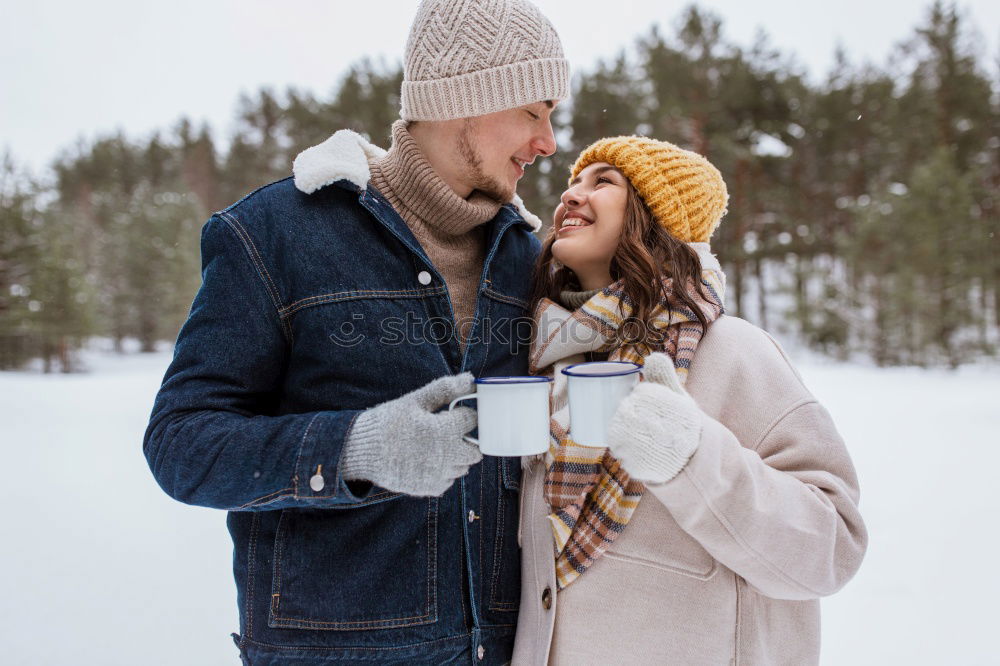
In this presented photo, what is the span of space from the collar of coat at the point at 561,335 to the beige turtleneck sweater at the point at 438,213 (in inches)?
8.6

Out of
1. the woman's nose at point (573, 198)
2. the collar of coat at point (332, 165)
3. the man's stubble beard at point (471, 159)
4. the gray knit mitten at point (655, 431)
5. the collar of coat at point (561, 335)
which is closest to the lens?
the gray knit mitten at point (655, 431)

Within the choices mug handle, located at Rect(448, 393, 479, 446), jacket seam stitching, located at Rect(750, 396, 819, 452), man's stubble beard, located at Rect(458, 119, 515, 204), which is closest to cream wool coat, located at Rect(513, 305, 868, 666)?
jacket seam stitching, located at Rect(750, 396, 819, 452)

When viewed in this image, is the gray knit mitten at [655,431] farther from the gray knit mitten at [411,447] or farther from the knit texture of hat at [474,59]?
the knit texture of hat at [474,59]

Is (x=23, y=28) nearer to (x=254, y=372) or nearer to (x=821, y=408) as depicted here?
(x=254, y=372)

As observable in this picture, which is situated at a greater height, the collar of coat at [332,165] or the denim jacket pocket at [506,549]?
the collar of coat at [332,165]

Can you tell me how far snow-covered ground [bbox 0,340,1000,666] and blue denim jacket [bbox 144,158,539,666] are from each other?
2.64 m

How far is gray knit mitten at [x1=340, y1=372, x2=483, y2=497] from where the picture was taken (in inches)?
49.3

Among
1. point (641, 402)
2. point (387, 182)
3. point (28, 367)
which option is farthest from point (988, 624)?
point (28, 367)

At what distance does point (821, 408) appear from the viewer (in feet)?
4.97

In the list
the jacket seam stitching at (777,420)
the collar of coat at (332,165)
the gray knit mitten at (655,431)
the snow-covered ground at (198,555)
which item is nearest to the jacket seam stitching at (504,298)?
the collar of coat at (332,165)

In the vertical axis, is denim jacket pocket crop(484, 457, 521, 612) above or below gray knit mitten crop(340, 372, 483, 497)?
below

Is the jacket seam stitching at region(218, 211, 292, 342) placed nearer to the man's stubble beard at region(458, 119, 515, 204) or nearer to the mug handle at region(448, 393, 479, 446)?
the mug handle at region(448, 393, 479, 446)

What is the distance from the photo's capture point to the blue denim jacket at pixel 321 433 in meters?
1.32

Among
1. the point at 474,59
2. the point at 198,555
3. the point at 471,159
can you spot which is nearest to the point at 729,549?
the point at 471,159
